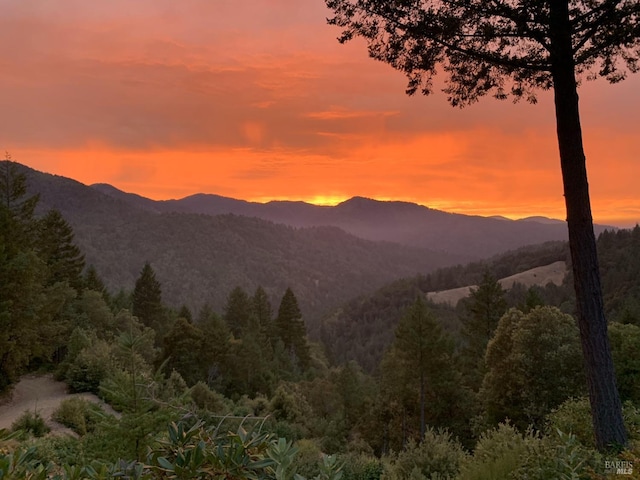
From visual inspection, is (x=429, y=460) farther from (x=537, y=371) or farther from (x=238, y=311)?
(x=238, y=311)

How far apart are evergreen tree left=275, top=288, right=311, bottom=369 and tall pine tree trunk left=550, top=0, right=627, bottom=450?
5113 centimetres

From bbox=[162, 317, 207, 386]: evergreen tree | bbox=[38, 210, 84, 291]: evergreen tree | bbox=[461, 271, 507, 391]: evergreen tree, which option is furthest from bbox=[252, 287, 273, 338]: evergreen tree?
bbox=[461, 271, 507, 391]: evergreen tree

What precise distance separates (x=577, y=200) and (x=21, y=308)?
2260cm

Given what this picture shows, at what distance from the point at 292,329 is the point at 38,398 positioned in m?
38.5

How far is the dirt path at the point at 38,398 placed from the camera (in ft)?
58.3

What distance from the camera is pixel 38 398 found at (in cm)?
2108

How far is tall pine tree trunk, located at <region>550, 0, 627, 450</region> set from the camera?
23.2 ft

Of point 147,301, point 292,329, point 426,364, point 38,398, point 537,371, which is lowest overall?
point 292,329

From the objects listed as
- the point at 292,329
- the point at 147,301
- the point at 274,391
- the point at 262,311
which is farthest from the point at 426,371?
the point at 147,301

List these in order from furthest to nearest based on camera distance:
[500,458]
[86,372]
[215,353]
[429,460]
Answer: [215,353]
[86,372]
[429,460]
[500,458]

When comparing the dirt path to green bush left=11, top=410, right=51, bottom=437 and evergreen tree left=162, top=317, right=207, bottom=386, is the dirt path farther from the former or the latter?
evergreen tree left=162, top=317, right=207, bottom=386

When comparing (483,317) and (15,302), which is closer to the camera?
(15,302)

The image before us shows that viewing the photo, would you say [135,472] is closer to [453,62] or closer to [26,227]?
[453,62]

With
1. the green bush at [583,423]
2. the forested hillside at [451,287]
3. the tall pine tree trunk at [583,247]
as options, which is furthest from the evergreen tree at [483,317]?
the tall pine tree trunk at [583,247]
